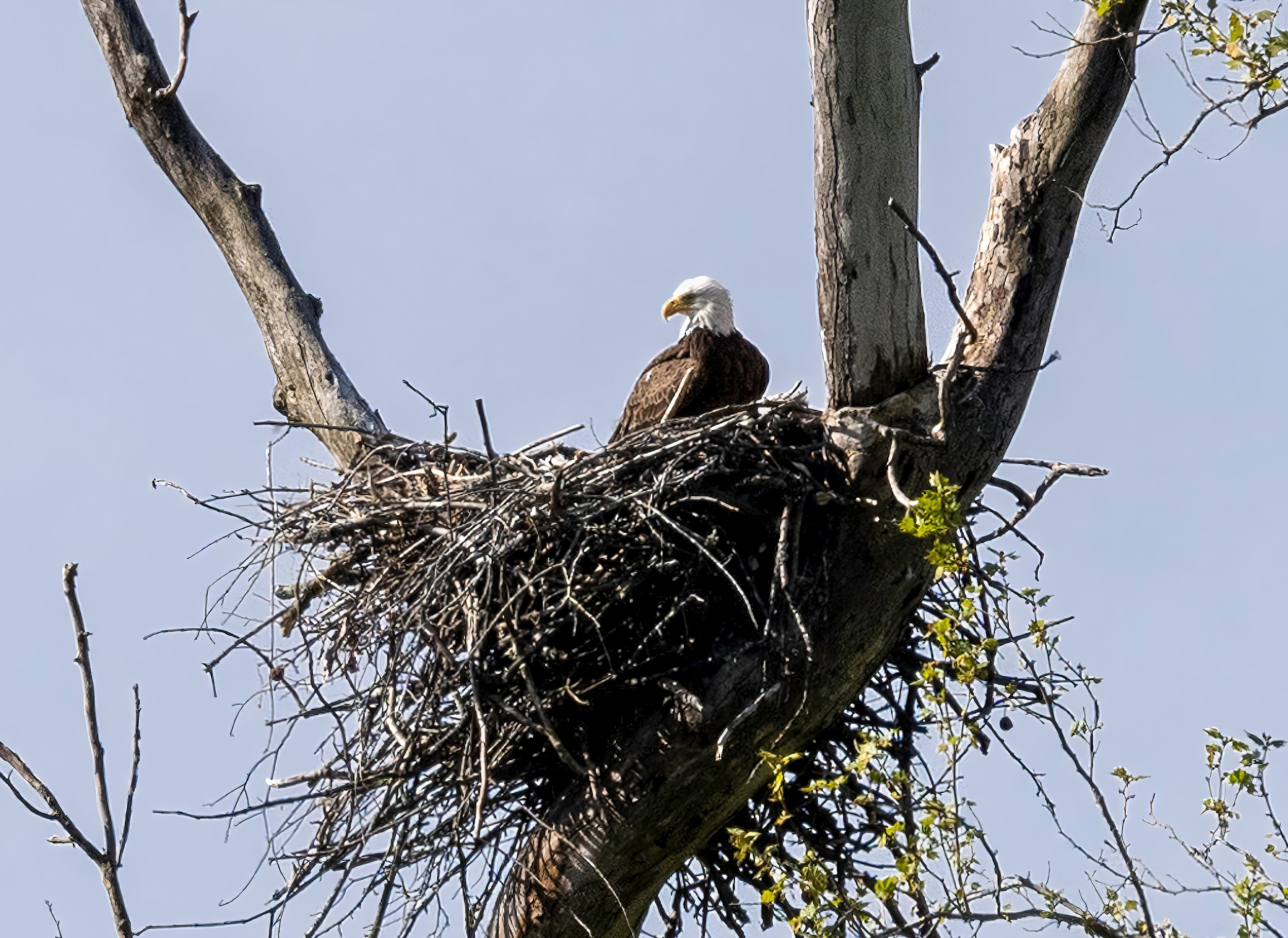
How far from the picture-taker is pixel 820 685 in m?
5.21

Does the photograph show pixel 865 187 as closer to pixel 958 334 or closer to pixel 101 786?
pixel 958 334

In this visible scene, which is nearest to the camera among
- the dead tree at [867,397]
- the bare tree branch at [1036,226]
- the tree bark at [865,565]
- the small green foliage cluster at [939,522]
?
the small green foliage cluster at [939,522]

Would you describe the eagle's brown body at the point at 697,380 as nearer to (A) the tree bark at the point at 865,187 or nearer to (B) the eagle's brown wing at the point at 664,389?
(B) the eagle's brown wing at the point at 664,389

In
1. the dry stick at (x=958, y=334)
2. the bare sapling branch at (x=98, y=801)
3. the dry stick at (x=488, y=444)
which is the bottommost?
the bare sapling branch at (x=98, y=801)

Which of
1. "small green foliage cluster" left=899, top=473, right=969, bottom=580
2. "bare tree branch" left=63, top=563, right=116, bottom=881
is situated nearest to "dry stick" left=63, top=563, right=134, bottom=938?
"bare tree branch" left=63, top=563, right=116, bottom=881

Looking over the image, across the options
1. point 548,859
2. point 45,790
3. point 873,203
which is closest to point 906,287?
point 873,203

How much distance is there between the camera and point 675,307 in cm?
735

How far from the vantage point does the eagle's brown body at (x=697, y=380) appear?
21.8ft

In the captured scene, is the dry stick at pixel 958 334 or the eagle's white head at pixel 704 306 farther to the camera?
the eagle's white head at pixel 704 306

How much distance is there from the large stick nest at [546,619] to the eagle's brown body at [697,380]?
119 cm

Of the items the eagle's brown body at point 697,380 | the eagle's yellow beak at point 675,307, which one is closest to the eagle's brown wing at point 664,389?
the eagle's brown body at point 697,380

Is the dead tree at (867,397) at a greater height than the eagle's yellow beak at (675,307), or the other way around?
the eagle's yellow beak at (675,307)

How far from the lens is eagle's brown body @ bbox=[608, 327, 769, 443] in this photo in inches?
261

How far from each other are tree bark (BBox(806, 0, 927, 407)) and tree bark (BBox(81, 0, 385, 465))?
2.48m
